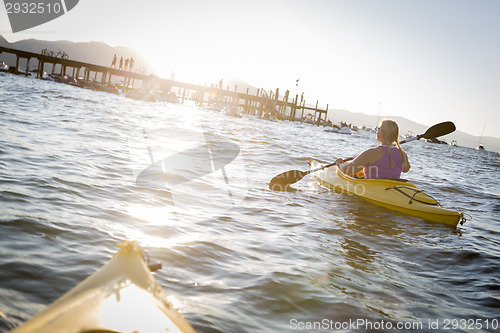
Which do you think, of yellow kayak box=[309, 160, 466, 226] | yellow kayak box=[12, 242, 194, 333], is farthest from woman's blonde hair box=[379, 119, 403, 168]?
yellow kayak box=[12, 242, 194, 333]

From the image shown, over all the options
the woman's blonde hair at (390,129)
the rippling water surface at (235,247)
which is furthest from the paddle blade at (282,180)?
the woman's blonde hair at (390,129)

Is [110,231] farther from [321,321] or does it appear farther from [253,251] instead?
[321,321]

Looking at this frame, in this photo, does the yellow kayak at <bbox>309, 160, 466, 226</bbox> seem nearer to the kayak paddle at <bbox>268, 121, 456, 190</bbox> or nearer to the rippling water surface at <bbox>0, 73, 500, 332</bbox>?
the rippling water surface at <bbox>0, 73, 500, 332</bbox>

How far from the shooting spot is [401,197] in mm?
6027

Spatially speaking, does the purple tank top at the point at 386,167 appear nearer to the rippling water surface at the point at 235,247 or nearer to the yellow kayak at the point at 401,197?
the yellow kayak at the point at 401,197

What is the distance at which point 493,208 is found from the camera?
27.1 feet

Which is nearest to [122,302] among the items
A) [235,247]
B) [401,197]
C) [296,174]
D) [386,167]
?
[235,247]

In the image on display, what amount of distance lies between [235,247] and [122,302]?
2.11 metres

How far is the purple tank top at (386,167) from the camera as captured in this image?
619cm

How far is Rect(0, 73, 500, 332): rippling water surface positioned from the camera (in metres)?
2.45

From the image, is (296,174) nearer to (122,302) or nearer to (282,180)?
(282,180)

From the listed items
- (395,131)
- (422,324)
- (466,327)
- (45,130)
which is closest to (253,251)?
(422,324)

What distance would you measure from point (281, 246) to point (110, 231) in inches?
71.7

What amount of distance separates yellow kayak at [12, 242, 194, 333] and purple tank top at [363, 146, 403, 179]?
5.43m
